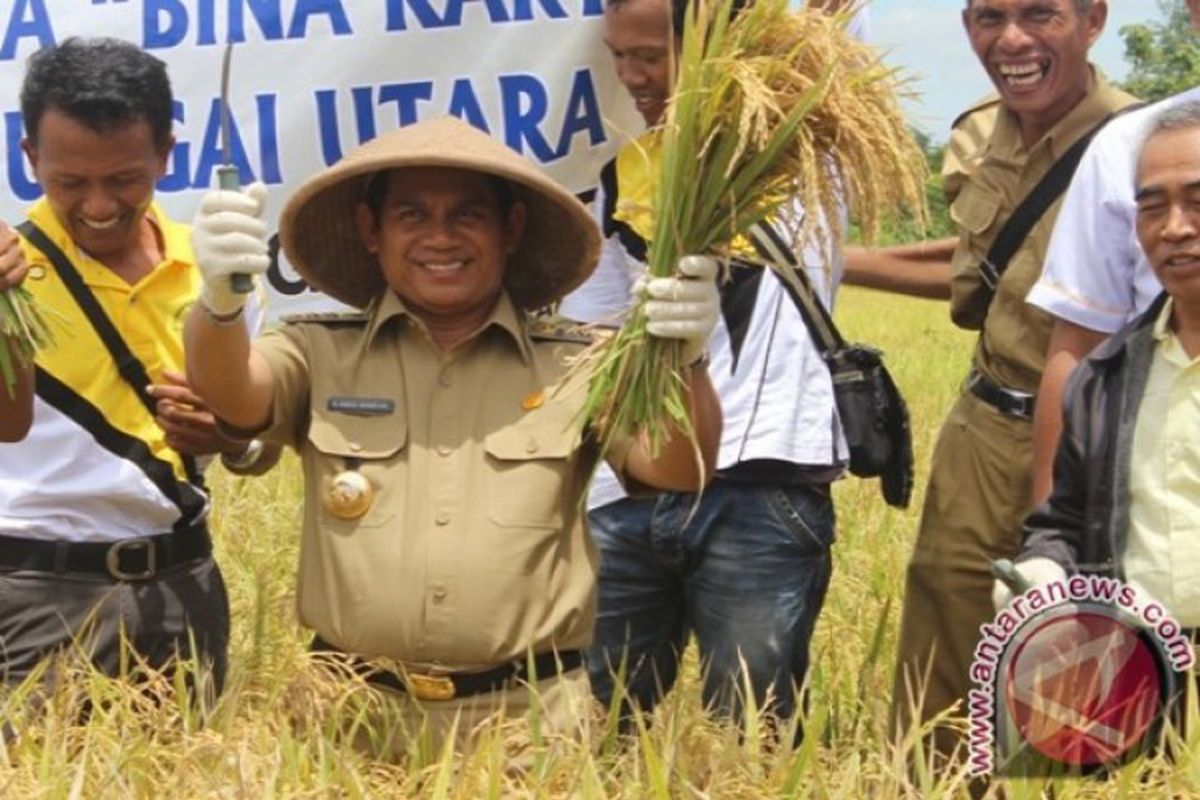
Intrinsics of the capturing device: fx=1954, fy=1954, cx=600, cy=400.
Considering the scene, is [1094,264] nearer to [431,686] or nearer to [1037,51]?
[1037,51]

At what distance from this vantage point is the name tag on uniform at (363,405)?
9.59 feet

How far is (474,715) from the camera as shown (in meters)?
2.83

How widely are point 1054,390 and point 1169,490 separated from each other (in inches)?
21.9

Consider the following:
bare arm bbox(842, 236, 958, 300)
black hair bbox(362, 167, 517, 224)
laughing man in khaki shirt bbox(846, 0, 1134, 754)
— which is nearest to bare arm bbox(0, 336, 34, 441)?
black hair bbox(362, 167, 517, 224)

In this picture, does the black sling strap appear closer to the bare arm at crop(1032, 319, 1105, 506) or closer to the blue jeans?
the blue jeans

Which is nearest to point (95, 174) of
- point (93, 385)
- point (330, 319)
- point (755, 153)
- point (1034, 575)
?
point (93, 385)

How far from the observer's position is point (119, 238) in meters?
3.21

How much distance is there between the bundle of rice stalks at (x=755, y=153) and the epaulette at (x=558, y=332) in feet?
0.87

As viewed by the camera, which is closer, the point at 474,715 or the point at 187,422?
the point at 474,715

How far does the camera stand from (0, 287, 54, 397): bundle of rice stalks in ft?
9.25

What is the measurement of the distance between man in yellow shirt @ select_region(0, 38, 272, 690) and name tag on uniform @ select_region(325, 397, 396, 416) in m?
0.27

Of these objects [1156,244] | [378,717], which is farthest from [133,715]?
[1156,244]

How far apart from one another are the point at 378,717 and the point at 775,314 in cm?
114

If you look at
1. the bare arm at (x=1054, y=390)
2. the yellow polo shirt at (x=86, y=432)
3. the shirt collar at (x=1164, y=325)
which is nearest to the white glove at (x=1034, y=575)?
the shirt collar at (x=1164, y=325)
